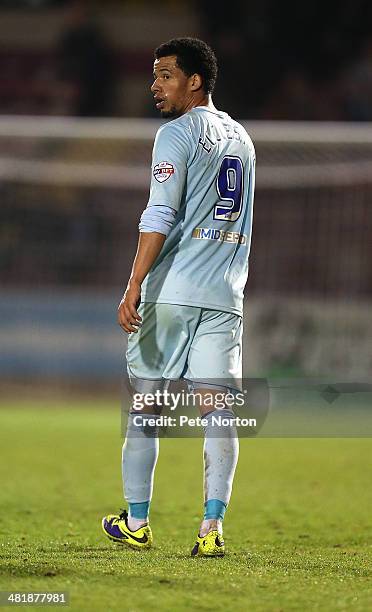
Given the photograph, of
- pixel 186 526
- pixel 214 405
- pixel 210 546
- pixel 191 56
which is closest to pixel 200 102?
pixel 191 56

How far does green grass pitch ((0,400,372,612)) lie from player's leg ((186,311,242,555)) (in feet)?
0.67

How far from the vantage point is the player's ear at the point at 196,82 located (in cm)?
443

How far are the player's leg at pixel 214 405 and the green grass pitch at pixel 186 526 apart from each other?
203 millimetres

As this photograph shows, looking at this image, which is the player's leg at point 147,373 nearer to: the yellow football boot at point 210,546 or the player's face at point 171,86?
the yellow football boot at point 210,546

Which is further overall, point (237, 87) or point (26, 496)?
point (237, 87)

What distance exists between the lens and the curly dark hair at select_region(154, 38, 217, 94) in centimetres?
441

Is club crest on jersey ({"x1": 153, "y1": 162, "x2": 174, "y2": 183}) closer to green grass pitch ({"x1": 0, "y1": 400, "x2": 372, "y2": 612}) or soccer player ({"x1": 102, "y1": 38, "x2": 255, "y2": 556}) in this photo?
soccer player ({"x1": 102, "y1": 38, "x2": 255, "y2": 556})

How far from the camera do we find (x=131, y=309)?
4207mm

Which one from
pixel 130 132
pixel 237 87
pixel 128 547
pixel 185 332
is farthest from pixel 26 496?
pixel 237 87

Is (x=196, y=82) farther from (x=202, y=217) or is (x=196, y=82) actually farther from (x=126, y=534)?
(x=126, y=534)

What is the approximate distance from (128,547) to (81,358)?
27.5 ft

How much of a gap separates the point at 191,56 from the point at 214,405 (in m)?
1.37

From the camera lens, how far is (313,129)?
37.8ft

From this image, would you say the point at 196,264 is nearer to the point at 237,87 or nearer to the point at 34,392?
the point at 34,392
